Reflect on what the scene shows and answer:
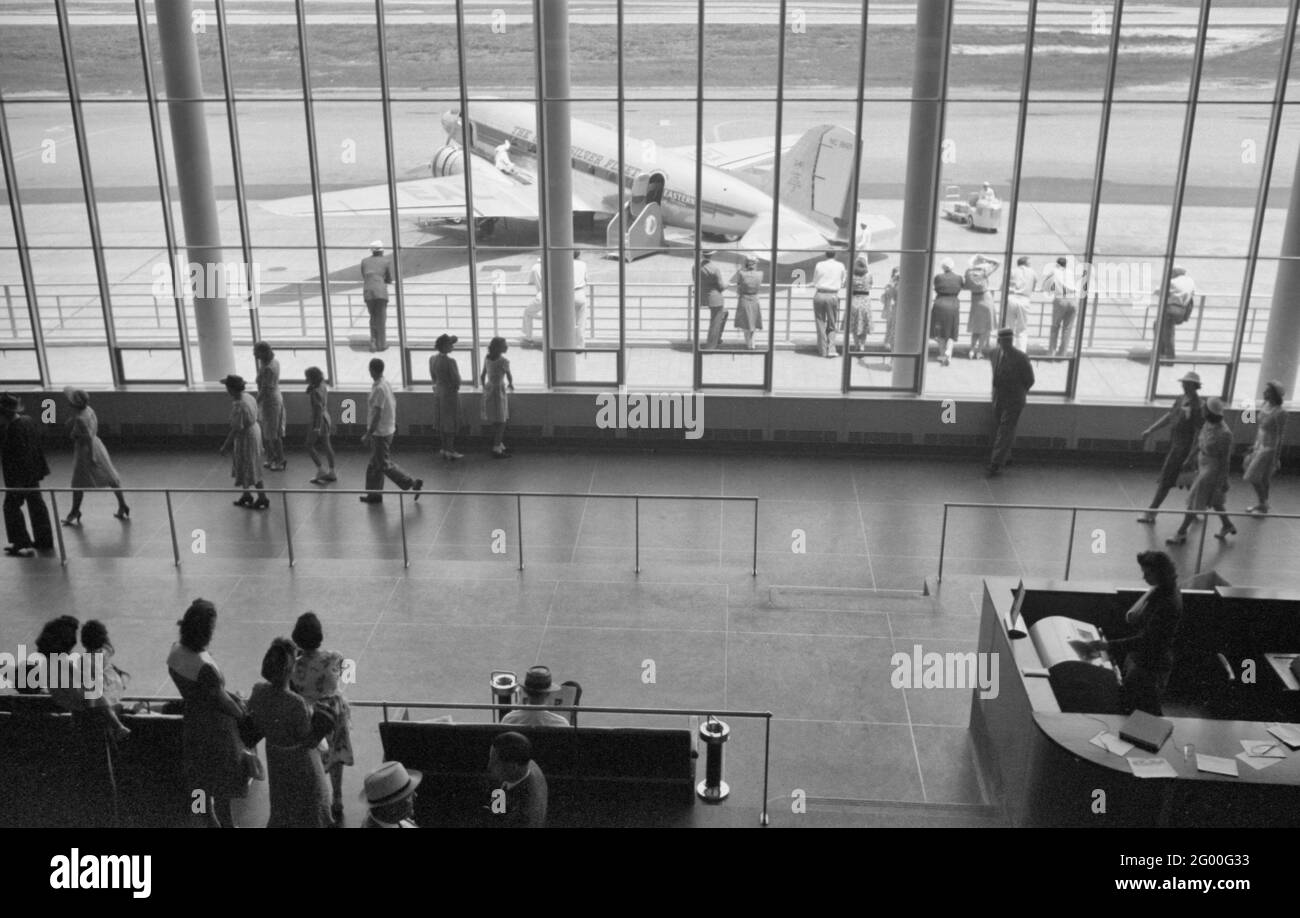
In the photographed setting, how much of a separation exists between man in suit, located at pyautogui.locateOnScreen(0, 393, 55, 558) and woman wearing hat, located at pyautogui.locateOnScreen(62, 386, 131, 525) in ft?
1.53

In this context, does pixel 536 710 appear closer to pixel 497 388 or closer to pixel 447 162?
pixel 497 388

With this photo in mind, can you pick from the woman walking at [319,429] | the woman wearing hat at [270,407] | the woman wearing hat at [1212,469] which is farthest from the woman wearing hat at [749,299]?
the woman wearing hat at [270,407]

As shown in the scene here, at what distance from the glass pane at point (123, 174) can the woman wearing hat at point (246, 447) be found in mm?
3542

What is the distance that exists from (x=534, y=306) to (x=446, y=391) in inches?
77.7

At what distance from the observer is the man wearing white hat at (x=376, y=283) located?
15.7m

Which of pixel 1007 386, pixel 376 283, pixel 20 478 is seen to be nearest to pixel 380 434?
pixel 376 283

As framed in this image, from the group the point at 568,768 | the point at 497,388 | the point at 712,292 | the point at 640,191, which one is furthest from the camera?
the point at 640,191

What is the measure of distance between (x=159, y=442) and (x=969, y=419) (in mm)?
10395

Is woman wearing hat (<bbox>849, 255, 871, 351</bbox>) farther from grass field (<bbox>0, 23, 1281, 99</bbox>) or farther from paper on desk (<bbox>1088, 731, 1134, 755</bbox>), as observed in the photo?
paper on desk (<bbox>1088, 731, 1134, 755</bbox>)

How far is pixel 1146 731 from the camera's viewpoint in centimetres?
718

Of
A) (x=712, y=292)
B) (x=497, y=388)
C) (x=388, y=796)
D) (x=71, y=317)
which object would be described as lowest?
(x=388, y=796)

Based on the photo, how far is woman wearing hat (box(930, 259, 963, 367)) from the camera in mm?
15180

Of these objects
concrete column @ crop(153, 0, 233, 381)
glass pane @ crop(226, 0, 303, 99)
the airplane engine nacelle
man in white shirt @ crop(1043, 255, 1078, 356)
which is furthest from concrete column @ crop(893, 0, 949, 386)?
concrete column @ crop(153, 0, 233, 381)
